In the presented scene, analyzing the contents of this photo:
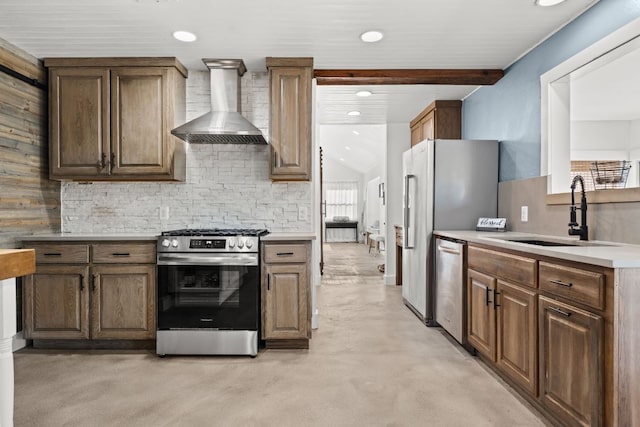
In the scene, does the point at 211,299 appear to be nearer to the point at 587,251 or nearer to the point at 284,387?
the point at 284,387

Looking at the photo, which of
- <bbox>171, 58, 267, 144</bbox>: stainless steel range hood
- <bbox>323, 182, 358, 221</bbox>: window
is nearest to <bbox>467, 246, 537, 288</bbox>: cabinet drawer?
<bbox>171, 58, 267, 144</bbox>: stainless steel range hood

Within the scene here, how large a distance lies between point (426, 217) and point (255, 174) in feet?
5.36

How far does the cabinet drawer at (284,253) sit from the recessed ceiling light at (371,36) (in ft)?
5.37

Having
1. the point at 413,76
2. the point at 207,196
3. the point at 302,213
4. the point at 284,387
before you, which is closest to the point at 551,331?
the point at 284,387

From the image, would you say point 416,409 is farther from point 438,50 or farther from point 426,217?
point 438,50

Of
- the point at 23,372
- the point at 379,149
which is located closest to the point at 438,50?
the point at 23,372

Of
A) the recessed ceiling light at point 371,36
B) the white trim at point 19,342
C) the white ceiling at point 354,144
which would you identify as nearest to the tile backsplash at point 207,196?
the white trim at point 19,342

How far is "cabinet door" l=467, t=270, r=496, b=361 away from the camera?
8.61ft

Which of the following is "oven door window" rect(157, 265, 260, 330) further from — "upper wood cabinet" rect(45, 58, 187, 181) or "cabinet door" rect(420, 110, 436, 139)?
"cabinet door" rect(420, 110, 436, 139)

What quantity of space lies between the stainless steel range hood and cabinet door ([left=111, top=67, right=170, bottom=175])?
24 cm

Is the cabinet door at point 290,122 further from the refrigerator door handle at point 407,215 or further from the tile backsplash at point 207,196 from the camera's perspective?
the refrigerator door handle at point 407,215

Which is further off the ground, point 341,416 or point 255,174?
point 255,174

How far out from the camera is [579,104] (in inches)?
148

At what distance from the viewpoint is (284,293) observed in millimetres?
3100
